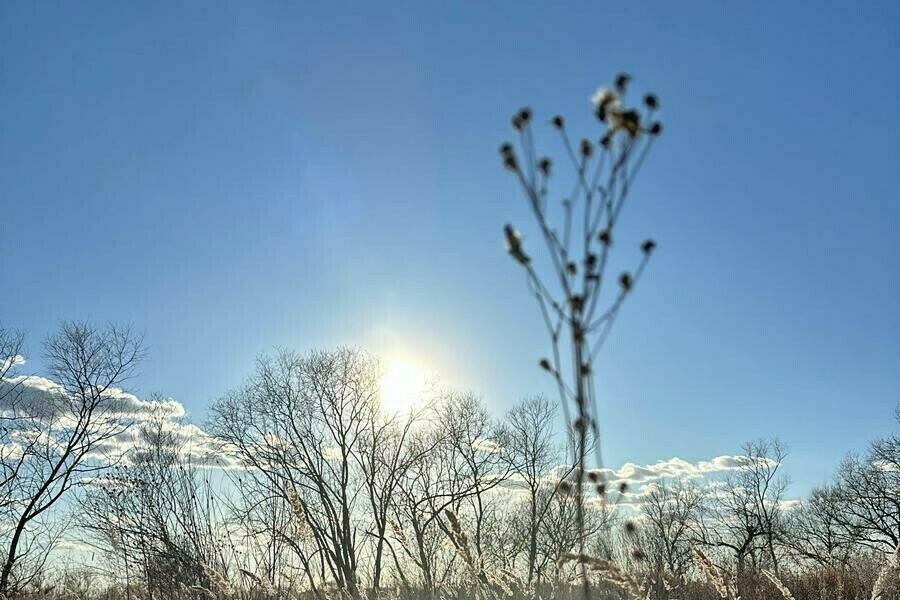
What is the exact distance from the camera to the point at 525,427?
36250 millimetres

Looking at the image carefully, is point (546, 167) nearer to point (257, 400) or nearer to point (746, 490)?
point (257, 400)

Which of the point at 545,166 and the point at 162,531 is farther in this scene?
the point at 162,531

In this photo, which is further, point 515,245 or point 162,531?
point 162,531

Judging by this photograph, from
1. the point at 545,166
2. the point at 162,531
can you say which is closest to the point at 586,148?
the point at 545,166

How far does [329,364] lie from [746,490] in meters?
34.8

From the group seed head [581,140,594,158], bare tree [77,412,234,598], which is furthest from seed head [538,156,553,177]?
bare tree [77,412,234,598]

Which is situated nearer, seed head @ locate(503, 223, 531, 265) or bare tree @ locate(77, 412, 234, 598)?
seed head @ locate(503, 223, 531, 265)

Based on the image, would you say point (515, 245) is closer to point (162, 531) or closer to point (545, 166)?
point (545, 166)

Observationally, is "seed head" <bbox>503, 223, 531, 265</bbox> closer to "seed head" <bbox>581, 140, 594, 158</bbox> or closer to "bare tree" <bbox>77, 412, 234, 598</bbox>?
"seed head" <bbox>581, 140, 594, 158</bbox>

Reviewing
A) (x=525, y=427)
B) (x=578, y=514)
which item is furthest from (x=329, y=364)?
(x=578, y=514)

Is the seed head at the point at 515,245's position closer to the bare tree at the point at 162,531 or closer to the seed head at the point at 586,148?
the seed head at the point at 586,148

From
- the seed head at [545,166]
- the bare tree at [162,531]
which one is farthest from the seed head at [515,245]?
the bare tree at [162,531]

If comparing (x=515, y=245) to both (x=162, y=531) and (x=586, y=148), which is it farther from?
(x=162, y=531)

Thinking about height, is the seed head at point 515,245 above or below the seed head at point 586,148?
below
